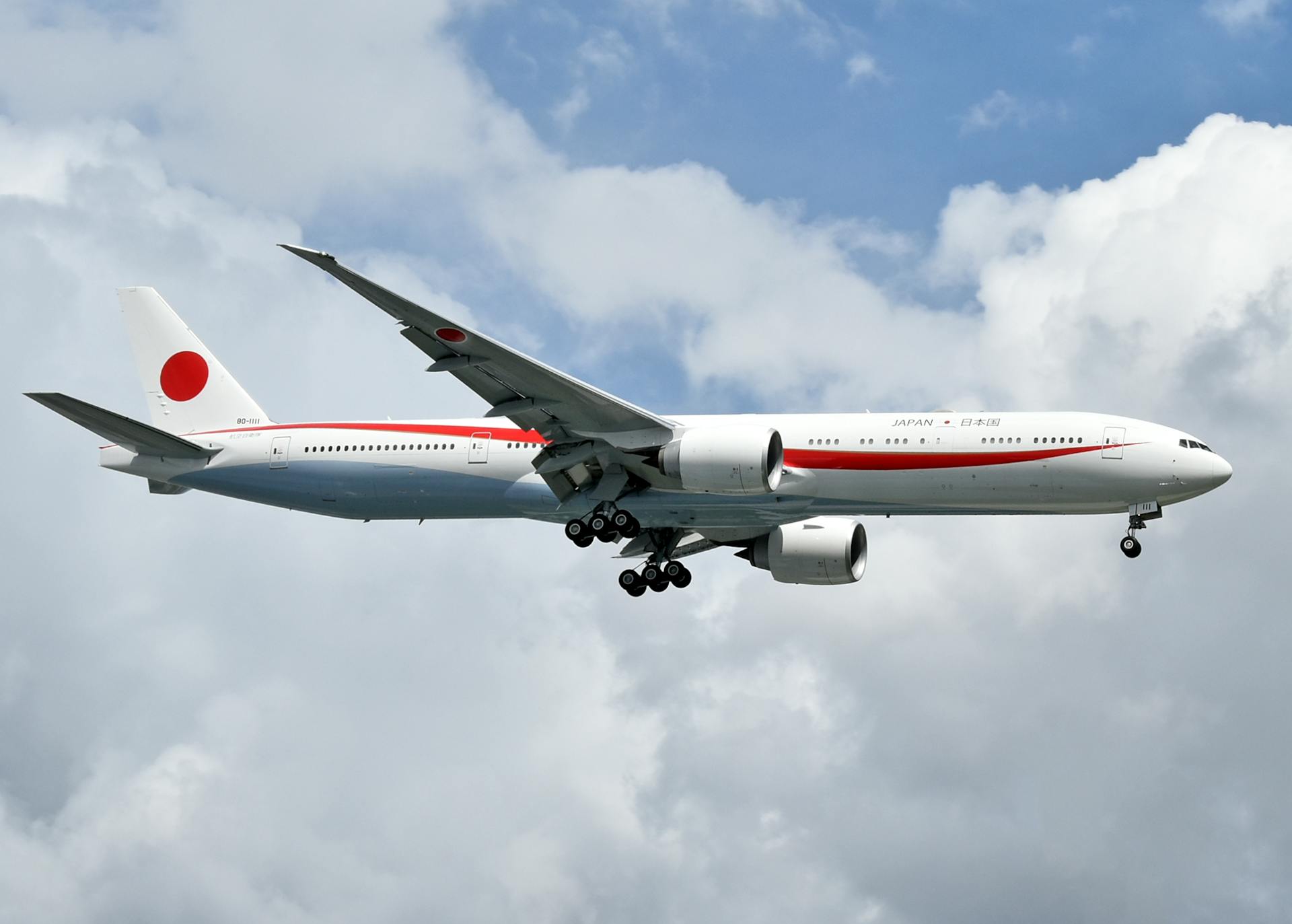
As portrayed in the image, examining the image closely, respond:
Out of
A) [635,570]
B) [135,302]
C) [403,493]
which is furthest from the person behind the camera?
[135,302]

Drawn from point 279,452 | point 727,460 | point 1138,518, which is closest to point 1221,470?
point 1138,518

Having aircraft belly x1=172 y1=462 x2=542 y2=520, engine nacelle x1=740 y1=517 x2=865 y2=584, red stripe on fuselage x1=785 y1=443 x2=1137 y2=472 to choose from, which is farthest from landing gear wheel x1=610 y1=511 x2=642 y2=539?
engine nacelle x1=740 y1=517 x2=865 y2=584

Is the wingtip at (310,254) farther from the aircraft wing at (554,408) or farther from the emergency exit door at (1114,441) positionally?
the emergency exit door at (1114,441)

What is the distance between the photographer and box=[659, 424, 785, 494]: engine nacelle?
42.2m

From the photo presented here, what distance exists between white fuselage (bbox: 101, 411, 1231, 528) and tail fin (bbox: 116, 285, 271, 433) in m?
1.30

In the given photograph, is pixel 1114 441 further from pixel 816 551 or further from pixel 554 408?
pixel 554 408

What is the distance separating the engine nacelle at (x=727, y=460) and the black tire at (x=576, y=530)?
146 inches

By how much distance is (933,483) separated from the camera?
4262 cm

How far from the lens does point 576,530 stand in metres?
46.1

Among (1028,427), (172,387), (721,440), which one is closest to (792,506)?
(721,440)

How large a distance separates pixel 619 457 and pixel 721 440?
3.38 metres

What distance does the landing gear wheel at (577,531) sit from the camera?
45906mm

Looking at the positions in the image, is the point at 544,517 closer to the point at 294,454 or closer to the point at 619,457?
the point at 619,457

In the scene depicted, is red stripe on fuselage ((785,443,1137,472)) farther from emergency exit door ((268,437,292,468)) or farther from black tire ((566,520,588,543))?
emergency exit door ((268,437,292,468))
